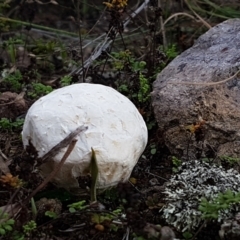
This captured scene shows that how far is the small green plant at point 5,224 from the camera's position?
1.93m

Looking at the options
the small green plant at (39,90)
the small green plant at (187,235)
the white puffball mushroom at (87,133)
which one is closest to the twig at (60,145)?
the white puffball mushroom at (87,133)

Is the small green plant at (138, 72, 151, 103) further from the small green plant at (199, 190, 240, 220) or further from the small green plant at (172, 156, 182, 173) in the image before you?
the small green plant at (199, 190, 240, 220)

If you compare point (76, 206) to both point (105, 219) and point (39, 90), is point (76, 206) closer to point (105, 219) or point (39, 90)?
point (105, 219)

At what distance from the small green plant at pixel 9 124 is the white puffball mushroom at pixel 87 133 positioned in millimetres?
504

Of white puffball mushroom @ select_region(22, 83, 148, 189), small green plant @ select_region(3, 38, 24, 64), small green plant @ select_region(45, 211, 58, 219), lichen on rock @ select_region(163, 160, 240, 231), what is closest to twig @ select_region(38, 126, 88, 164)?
white puffball mushroom @ select_region(22, 83, 148, 189)

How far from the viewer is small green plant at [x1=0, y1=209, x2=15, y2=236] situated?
6.32ft

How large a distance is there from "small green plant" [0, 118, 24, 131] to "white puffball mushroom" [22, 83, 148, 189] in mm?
504

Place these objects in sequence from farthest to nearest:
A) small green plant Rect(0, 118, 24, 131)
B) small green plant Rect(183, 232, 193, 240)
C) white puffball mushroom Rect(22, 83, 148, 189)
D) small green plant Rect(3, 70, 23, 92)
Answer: small green plant Rect(3, 70, 23, 92) → small green plant Rect(0, 118, 24, 131) → white puffball mushroom Rect(22, 83, 148, 189) → small green plant Rect(183, 232, 193, 240)

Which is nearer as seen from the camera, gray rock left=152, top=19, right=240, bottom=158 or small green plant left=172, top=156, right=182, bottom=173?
small green plant left=172, top=156, right=182, bottom=173

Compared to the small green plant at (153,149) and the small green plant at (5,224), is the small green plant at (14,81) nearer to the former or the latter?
the small green plant at (153,149)

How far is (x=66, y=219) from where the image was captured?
2.08 metres

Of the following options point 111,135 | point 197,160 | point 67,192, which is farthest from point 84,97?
point 197,160

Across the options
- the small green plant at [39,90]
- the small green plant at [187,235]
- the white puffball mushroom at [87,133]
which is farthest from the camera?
the small green plant at [39,90]

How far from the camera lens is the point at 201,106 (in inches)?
99.7
